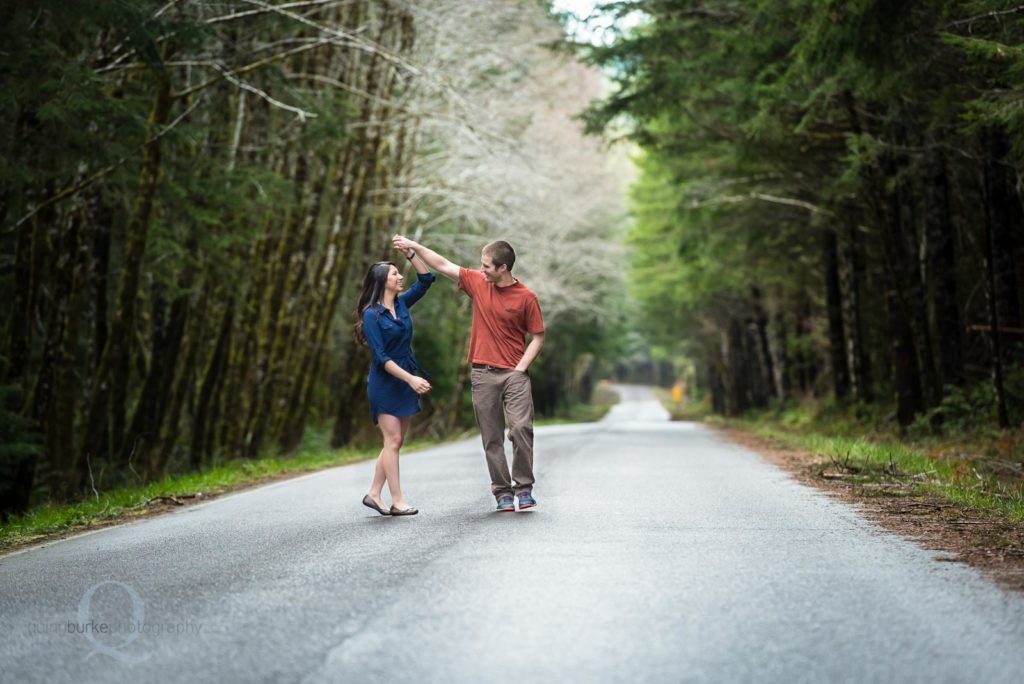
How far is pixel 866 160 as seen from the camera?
49.9 feet

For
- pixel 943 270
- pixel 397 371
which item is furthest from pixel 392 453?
pixel 943 270

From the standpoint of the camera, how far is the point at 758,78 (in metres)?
15.1

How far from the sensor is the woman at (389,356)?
27.2ft

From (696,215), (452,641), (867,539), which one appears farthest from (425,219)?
(452,641)

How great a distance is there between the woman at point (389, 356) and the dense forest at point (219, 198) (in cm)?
385

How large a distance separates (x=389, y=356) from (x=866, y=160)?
31.6ft

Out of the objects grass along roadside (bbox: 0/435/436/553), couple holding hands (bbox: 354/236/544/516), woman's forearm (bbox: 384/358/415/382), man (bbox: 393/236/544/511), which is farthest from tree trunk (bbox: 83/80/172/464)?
man (bbox: 393/236/544/511)

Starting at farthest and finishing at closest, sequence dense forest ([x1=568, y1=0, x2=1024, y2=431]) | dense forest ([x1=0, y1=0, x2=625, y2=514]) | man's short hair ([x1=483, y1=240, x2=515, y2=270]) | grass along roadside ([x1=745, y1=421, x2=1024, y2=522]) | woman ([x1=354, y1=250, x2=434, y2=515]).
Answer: dense forest ([x1=0, y1=0, x2=625, y2=514]), dense forest ([x1=568, y1=0, x2=1024, y2=431]), grass along roadside ([x1=745, y1=421, x2=1024, y2=522]), woman ([x1=354, y1=250, x2=434, y2=515]), man's short hair ([x1=483, y1=240, x2=515, y2=270])

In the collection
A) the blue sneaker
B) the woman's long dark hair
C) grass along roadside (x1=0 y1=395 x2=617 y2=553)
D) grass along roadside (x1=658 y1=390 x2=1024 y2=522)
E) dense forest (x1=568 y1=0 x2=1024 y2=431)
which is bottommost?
grass along roadside (x1=658 y1=390 x2=1024 y2=522)

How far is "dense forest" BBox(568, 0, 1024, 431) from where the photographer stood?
10664mm

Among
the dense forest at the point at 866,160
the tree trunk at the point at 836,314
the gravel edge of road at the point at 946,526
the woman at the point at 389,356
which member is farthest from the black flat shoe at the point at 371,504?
the tree trunk at the point at 836,314

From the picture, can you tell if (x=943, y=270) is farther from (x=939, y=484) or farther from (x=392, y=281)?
(x=392, y=281)

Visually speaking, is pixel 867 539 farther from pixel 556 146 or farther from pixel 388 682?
pixel 556 146

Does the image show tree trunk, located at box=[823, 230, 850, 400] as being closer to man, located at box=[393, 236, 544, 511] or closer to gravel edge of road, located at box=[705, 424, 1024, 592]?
gravel edge of road, located at box=[705, 424, 1024, 592]
